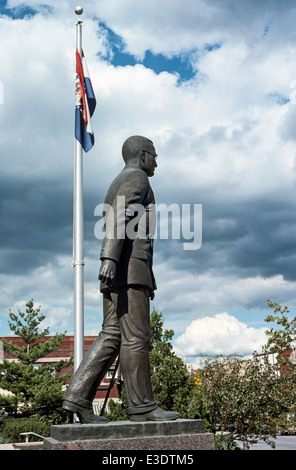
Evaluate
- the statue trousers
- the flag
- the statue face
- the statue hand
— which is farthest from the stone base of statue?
the flag

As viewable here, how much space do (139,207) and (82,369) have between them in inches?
70.5

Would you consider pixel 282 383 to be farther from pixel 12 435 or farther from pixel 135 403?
pixel 135 403

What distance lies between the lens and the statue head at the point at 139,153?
5.70m

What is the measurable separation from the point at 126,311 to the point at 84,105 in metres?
7.39

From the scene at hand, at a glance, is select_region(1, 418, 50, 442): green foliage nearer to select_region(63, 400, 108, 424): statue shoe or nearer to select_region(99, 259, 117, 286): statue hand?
select_region(63, 400, 108, 424): statue shoe

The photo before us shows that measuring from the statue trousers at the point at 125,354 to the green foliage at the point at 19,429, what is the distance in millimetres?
12819

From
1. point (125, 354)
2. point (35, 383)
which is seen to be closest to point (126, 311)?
point (125, 354)

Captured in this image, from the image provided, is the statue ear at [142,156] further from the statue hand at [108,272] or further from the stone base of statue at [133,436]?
the stone base of statue at [133,436]

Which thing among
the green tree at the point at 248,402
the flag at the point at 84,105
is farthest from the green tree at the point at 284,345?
the flag at the point at 84,105

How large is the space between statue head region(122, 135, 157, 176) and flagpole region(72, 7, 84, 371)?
4.96 metres

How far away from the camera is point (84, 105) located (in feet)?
36.8

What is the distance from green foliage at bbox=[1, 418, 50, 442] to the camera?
1667 centimetres
